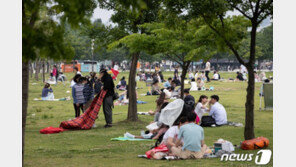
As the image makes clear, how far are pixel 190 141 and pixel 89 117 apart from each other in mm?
7257

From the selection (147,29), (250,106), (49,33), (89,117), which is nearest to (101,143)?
(89,117)

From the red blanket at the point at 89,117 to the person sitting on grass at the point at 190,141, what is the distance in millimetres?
6612

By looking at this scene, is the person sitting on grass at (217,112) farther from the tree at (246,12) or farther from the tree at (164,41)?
the tree at (246,12)

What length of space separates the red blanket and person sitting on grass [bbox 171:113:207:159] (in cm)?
661

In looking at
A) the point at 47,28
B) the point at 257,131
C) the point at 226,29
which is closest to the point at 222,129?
the point at 257,131

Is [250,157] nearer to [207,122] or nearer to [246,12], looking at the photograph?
[246,12]

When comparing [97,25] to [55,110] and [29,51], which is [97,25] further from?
[29,51]

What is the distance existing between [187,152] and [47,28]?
4765mm

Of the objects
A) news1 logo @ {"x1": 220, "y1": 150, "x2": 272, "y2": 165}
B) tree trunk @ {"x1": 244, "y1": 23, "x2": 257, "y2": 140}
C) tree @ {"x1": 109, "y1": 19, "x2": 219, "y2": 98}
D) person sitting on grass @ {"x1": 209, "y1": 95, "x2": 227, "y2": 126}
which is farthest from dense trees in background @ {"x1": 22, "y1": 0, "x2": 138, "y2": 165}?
person sitting on grass @ {"x1": 209, "y1": 95, "x2": 227, "y2": 126}

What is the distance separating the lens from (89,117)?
16.7 meters

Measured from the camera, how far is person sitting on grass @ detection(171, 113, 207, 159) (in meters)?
10.0

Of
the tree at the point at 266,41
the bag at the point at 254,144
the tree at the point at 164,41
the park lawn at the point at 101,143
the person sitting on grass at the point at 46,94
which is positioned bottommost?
the park lawn at the point at 101,143

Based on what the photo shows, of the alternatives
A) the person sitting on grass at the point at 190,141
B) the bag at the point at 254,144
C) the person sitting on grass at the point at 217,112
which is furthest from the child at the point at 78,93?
the person sitting on grass at the point at 190,141

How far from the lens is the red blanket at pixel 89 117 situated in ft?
54.1
